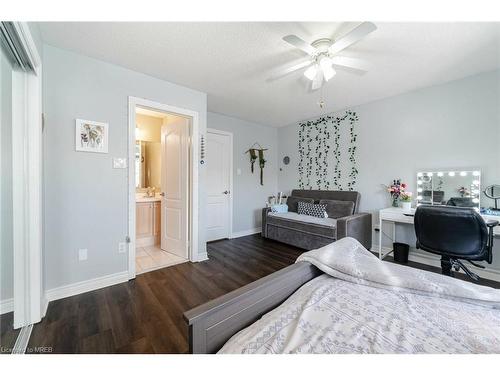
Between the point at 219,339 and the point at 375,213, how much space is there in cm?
344

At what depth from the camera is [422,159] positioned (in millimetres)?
3018

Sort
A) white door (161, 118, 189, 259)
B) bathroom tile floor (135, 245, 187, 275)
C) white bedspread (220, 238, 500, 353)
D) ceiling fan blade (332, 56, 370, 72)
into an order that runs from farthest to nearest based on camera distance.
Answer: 1. white door (161, 118, 189, 259)
2. bathroom tile floor (135, 245, 187, 275)
3. ceiling fan blade (332, 56, 370, 72)
4. white bedspread (220, 238, 500, 353)

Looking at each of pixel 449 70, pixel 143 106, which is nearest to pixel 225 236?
pixel 143 106

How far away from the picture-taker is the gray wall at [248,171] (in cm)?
439

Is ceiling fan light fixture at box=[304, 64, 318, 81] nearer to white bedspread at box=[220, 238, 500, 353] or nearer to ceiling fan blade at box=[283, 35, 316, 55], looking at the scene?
ceiling fan blade at box=[283, 35, 316, 55]

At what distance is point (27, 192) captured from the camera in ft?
5.31

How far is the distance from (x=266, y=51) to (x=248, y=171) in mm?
2745

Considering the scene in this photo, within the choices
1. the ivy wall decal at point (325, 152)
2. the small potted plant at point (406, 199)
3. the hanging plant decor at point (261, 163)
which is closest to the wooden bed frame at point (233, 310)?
the small potted plant at point (406, 199)

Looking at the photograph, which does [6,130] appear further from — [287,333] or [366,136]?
[366,136]

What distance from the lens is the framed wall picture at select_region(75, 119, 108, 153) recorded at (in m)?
2.14

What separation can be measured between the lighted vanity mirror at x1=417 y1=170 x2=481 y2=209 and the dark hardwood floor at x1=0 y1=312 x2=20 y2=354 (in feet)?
14.3

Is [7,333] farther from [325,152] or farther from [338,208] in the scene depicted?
[325,152]

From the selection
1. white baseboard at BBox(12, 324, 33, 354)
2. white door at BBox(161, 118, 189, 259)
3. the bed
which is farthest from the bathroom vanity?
the bed

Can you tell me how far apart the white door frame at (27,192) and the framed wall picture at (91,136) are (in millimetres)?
467
